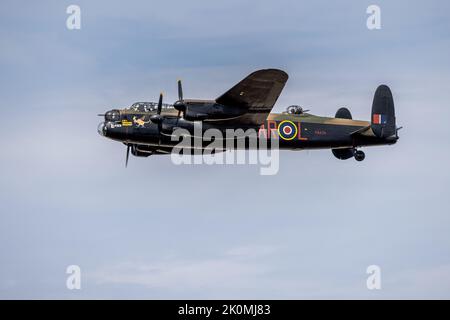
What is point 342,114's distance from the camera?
42688mm

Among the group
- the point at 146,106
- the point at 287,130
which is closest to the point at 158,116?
the point at 146,106

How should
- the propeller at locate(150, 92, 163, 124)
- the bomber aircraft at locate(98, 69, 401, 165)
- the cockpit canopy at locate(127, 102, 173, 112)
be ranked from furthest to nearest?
the cockpit canopy at locate(127, 102, 173, 112) → the propeller at locate(150, 92, 163, 124) → the bomber aircraft at locate(98, 69, 401, 165)

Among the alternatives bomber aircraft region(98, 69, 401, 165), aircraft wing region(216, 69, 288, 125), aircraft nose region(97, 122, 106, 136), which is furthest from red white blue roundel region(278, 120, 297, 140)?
aircraft nose region(97, 122, 106, 136)

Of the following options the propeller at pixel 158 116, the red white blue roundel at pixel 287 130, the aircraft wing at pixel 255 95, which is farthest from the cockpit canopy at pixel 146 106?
the red white blue roundel at pixel 287 130

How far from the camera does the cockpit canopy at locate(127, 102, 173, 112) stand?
1560 inches

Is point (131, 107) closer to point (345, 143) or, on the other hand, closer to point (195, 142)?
point (195, 142)

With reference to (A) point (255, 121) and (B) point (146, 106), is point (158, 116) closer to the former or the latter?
(B) point (146, 106)

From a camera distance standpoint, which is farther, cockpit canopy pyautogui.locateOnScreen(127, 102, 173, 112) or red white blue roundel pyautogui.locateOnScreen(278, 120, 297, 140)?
red white blue roundel pyautogui.locateOnScreen(278, 120, 297, 140)

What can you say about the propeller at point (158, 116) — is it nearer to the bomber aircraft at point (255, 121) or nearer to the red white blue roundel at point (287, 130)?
the bomber aircraft at point (255, 121)

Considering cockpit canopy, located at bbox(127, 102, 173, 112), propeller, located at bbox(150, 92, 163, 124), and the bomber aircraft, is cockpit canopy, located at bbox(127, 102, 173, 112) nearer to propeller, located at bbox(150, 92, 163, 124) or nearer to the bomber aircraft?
the bomber aircraft

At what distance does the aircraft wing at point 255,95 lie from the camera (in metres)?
37.1

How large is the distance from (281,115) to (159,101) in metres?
5.01

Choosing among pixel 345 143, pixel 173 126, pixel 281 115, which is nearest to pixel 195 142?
pixel 173 126

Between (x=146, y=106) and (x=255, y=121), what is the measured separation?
13.8 ft
